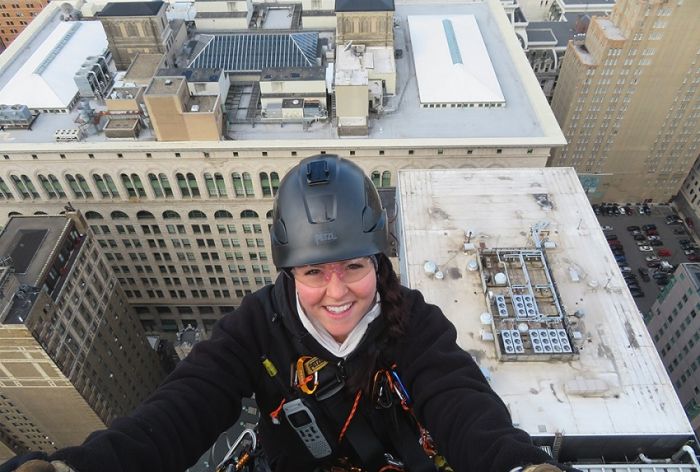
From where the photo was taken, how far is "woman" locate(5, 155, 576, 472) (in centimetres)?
836

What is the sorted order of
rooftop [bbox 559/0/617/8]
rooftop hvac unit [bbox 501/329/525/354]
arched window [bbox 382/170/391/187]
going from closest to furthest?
1. rooftop hvac unit [bbox 501/329/525/354]
2. arched window [bbox 382/170/391/187]
3. rooftop [bbox 559/0/617/8]

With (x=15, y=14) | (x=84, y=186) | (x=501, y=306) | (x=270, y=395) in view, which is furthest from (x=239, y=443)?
(x=15, y=14)

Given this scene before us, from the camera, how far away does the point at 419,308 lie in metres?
9.77

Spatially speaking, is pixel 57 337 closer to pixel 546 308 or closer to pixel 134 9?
pixel 134 9

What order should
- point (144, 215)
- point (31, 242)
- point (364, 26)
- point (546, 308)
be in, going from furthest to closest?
point (144, 215)
point (364, 26)
point (31, 242)
point (546, 308)

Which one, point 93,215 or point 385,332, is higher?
point 385,332

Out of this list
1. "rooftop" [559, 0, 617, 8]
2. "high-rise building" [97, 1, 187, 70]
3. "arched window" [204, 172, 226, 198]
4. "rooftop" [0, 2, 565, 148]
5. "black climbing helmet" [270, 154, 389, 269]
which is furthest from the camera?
"rooftop" [559, 0, 617, 8]

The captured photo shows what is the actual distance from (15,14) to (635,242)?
107 metres

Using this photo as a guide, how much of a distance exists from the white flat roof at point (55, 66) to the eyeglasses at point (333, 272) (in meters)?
44.3

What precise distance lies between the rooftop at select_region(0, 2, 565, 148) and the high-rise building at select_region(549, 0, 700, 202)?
741 inches

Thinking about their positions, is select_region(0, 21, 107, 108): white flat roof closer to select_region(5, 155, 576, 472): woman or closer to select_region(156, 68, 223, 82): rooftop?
select_region(156, 68, 223, 82): rooftop

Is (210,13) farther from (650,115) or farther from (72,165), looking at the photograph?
(650,115)

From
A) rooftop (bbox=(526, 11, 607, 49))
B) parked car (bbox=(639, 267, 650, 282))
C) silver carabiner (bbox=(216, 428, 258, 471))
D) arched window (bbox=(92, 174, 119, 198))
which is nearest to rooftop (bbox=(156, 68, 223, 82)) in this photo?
arched window (bbox=(92, 174, 119, 198))

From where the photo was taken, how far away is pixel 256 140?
40.5 meters
